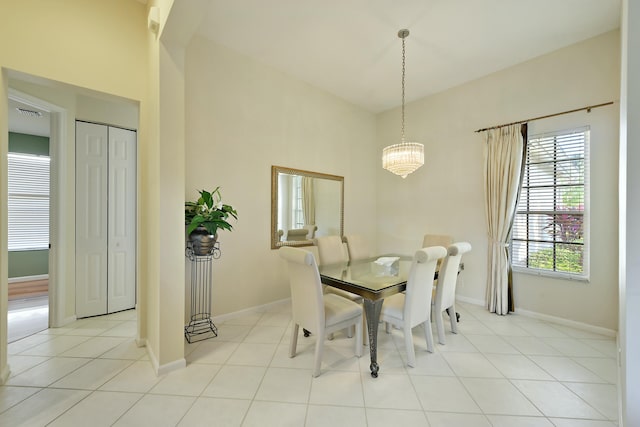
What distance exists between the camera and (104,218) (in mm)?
3115

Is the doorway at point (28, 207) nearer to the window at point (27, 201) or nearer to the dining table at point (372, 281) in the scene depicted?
the window at point (27, 201)

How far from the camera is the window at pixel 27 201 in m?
4.34

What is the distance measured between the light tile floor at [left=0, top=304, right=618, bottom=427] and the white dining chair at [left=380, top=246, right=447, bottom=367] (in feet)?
0.81

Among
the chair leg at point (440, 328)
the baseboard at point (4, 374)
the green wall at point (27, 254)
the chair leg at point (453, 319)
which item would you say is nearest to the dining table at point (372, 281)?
the chair leg at point (440, 328)

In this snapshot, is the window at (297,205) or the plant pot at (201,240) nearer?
the plant pot at (201,240)

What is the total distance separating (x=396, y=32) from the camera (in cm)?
264

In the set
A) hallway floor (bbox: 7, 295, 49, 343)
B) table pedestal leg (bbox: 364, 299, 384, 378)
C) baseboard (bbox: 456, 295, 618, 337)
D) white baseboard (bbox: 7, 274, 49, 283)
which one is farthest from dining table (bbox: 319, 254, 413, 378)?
white baseboard (bbox: 7, 274, 49, 283)

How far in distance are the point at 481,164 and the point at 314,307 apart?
3124 mm

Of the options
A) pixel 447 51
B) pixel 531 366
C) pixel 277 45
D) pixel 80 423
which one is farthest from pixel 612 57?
pixel 80 423

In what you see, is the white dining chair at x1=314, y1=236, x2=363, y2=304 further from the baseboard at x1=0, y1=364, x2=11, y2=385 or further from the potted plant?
the baseboard at x1=0, y1=364, x2=11, y2=385

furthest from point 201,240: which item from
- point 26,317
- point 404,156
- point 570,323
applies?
point 570,323

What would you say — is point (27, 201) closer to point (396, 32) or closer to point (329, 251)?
point (329, 251)

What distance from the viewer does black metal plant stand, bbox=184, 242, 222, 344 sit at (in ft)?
8.81

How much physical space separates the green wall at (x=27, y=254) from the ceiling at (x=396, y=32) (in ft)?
13.8
